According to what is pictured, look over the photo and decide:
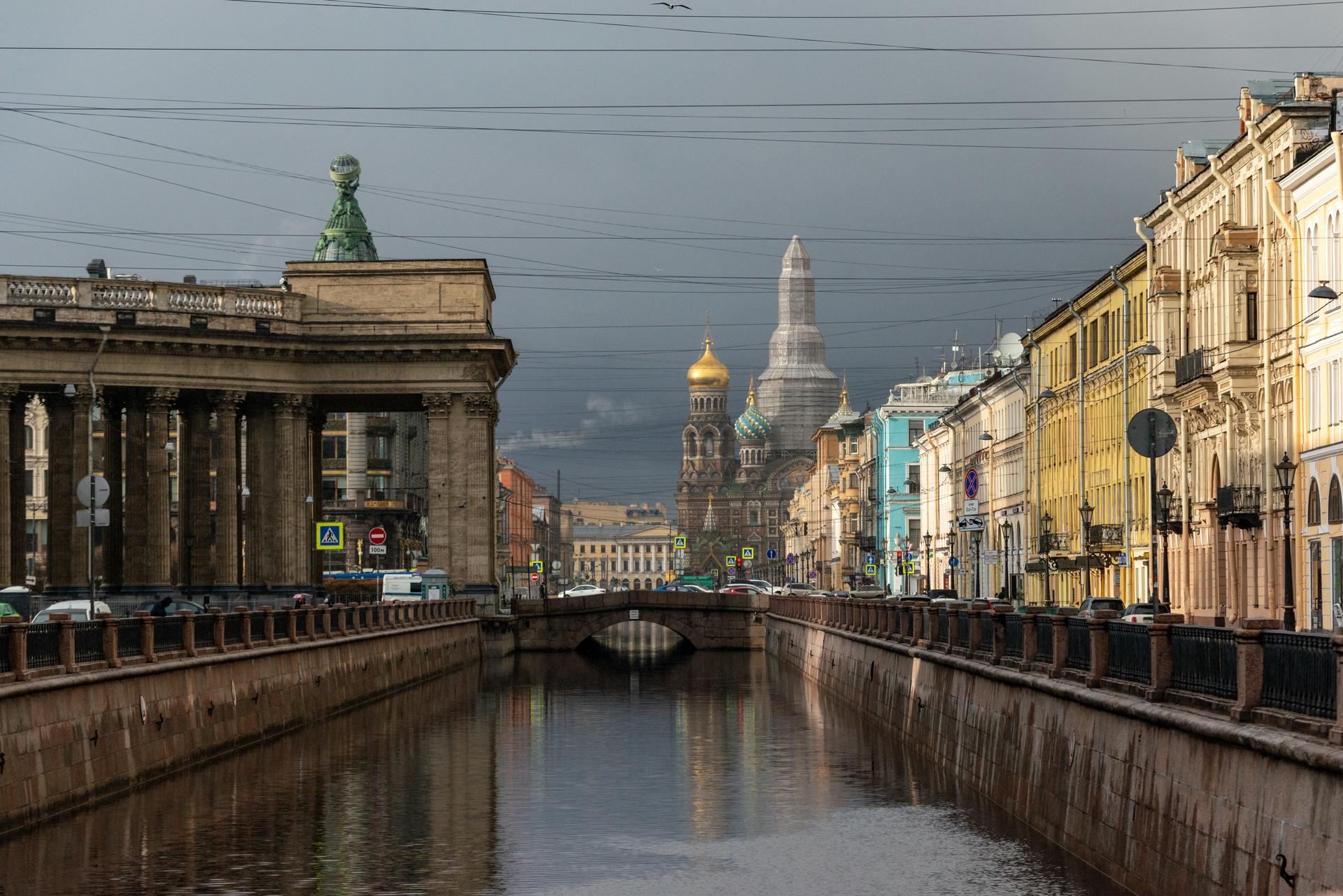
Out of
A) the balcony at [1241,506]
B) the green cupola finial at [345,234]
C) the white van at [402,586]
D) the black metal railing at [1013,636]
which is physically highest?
the green cupola finial at [345,234]

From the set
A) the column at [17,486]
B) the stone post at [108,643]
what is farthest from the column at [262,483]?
the stone post at [108,643]

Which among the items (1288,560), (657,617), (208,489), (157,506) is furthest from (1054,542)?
(1288,560)

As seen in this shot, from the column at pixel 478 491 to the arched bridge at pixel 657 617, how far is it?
11160mm

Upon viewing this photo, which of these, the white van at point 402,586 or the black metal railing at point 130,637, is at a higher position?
the black metal railing at point 130,637

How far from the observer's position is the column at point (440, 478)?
87125 millimetres

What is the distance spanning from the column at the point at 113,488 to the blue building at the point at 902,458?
71236 millimetres

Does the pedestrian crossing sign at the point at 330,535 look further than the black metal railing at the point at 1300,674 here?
Yes

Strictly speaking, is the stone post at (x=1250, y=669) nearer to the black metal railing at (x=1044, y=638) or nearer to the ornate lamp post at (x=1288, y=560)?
the black metal railing at (x=1044, y=638)

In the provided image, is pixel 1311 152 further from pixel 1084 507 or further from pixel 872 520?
pixel 872 520

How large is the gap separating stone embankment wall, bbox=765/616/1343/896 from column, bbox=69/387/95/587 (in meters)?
51.3

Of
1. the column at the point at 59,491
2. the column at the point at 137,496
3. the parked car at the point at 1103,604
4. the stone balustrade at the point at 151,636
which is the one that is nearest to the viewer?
the stone balustrade at the point at 151,636

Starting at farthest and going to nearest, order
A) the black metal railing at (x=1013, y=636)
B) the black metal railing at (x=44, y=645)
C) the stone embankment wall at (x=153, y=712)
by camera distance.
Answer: the black metal railing at (x=1013, y=636) → the black metal railing at (x=44, y=645) → the stone embankment wall at (x=153, y=712)

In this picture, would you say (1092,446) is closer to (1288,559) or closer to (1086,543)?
(1086,543)

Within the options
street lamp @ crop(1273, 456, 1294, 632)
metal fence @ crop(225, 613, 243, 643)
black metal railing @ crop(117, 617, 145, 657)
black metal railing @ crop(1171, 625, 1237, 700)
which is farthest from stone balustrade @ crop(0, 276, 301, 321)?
black metal railing @ crop(1171, 625, 1237, 700)
